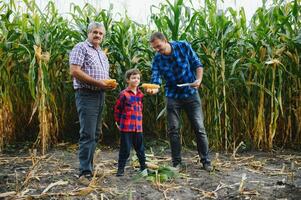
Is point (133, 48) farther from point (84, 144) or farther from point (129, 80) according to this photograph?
point (84, 144)

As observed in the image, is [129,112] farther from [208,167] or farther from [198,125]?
[208,167]

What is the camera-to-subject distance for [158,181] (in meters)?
3.53

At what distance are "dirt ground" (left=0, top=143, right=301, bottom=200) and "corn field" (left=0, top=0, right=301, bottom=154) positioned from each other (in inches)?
16.9

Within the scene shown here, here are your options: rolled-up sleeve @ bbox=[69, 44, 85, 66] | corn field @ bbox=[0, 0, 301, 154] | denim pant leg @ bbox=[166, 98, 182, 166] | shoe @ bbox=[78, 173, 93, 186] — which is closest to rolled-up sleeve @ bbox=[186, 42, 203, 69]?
denim pant leg @ bbox=[166, 98, 182, 166]

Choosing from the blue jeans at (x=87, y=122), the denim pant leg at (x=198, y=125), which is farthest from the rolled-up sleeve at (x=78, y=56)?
the denim pant leg at (x=198, y=125)

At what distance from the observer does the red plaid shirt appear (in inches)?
145

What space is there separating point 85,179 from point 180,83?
1.46 meters

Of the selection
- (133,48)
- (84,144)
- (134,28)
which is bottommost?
(84,144)

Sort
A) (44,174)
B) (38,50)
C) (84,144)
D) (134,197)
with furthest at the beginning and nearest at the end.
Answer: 1. (38,50)
2. (44,174)
3. (84,144)
4. (134,197)

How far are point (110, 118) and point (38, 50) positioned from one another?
5.39ft

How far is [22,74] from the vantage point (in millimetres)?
5406

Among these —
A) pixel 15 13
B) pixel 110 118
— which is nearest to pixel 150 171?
pixel 110 118

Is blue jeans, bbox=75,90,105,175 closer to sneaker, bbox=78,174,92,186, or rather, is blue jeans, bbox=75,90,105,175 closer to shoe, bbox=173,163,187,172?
sneaker, bbox=78,174,92,186

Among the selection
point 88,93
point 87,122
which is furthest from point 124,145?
point 88,93
